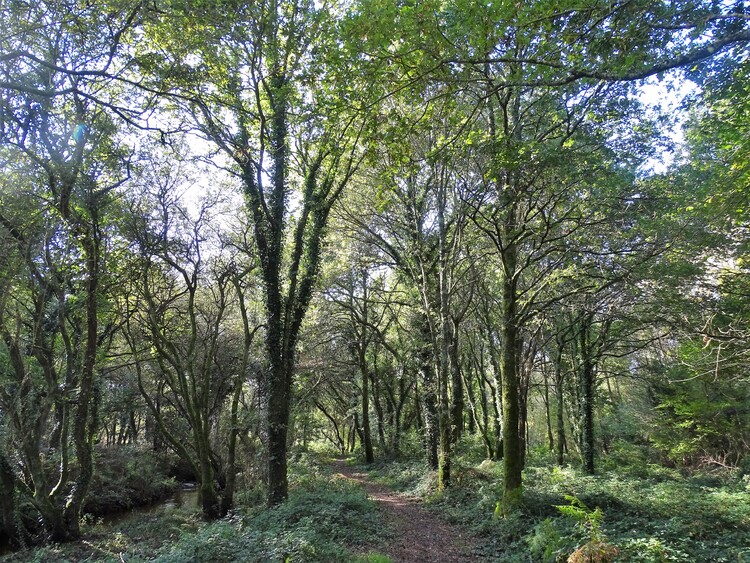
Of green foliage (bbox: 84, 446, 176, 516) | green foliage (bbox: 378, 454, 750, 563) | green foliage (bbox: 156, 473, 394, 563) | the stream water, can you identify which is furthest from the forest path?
green foliage (bbox: 84, 446, 176, 516)

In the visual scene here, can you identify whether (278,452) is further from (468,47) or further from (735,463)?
(735,463)

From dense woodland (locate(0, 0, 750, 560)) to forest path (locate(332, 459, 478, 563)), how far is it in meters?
1.27

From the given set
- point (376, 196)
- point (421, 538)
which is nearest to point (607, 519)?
point (421, 538)

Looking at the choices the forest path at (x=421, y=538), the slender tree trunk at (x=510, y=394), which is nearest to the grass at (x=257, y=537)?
the forest path at (x=421, y=538)

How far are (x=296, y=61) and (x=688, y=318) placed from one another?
12085 millimetres

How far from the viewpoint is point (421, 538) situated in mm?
8828

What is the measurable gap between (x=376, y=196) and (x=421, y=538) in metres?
8.02

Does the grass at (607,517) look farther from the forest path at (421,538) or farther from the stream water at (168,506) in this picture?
the stream water at (168,506)

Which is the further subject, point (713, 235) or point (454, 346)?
point (454, 346)

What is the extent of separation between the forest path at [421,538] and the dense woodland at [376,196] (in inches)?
49.8

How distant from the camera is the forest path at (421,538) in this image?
764cm

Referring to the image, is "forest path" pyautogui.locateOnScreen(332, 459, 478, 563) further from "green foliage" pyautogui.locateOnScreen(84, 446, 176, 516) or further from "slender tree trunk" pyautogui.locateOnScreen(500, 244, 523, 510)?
"green foliage" pyautogui.locateOnScreen(84, 446, 176, 516)

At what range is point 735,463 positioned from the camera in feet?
58.3

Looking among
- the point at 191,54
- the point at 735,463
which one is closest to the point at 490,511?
the point at 191,54
